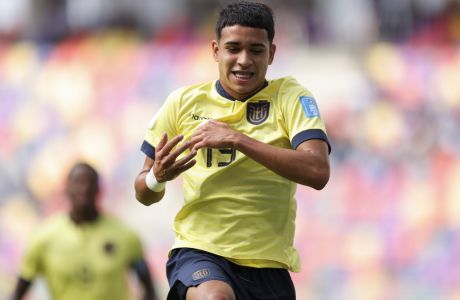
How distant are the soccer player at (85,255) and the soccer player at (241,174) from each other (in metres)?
3.20

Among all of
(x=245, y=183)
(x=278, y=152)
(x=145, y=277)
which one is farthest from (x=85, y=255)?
(x=278, y=152)

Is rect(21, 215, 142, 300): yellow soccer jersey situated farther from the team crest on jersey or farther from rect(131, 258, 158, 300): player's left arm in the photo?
the team crest on jersey

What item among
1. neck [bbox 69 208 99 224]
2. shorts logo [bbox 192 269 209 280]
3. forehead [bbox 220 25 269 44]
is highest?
forehead [bbox 220 25 269 44]

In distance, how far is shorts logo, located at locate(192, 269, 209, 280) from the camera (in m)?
5.14

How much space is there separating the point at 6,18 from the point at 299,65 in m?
4.10

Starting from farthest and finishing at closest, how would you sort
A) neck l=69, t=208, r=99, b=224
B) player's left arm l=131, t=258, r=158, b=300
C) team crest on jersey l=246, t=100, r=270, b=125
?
neck l=69, t=208, r=99, b=224, player's left arm l=131, t=258, r=158, b=300, team crest on jersey l=246, t=100, r=270, b=125

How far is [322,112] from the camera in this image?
46.9 ft

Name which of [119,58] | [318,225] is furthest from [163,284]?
[119,58]

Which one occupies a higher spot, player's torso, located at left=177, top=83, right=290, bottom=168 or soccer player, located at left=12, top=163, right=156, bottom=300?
player's torso, located at left=177, top=83, right=290, bottom=168

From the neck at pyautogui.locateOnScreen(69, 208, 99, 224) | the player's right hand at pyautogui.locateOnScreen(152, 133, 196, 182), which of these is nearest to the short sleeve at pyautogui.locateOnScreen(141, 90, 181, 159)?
the player's right hand at pyautogui.locateOnScreen(152, 133, 196, 182)

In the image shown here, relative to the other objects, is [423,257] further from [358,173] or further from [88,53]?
[88,53]

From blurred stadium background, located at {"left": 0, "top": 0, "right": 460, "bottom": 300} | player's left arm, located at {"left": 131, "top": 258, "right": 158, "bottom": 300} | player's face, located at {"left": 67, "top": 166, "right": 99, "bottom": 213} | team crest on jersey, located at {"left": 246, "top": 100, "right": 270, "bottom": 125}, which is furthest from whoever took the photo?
blurred stadium background, located at {"left": 0, "top": 0, "right": 460, "bottom": 300}

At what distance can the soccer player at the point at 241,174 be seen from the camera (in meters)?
5.24

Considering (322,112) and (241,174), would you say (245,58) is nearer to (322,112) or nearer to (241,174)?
(241,174)
